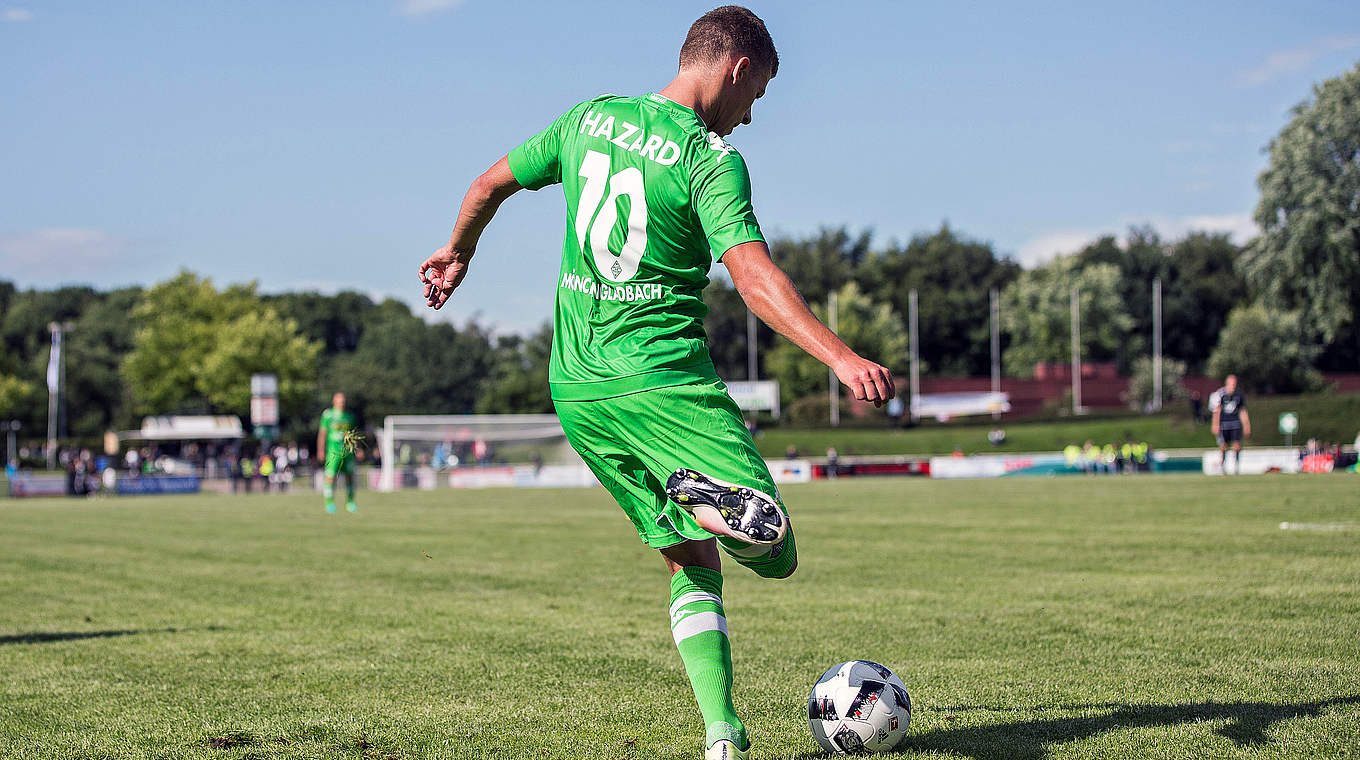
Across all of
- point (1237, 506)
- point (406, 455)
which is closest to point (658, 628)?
point (1237, 506)

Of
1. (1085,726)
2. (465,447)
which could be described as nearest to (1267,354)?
(465,447)

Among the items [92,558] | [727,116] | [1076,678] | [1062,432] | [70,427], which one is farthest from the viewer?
[70,427]

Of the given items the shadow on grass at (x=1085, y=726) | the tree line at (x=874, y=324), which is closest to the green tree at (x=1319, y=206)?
the tree line at (x=874, y=324)

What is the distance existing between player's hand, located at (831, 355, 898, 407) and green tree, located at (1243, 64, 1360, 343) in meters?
56.0

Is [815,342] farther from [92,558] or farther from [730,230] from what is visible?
[92,558]

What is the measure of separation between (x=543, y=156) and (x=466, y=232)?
1.77ft

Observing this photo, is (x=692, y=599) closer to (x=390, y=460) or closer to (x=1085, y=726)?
(x=1085, y=726)

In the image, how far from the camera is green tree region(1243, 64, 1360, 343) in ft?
168

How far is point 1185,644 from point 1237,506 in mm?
12324

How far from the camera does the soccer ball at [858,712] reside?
4070 mm

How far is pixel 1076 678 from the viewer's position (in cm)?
533

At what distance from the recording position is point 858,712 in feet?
13.4

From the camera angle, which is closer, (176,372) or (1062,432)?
(1062,432)

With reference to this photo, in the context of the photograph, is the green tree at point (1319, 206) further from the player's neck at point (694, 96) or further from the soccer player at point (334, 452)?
the player's neck at point (694, 96)
